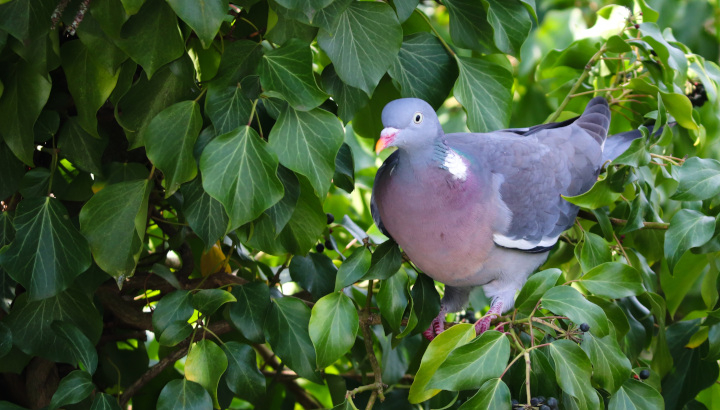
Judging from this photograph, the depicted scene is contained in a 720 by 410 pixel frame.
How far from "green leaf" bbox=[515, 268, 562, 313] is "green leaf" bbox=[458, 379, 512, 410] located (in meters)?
0.14

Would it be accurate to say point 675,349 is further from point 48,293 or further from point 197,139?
point 48,293

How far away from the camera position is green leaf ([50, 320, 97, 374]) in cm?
102

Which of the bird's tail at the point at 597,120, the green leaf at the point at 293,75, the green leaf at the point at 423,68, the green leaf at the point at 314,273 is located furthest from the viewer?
the bird's tail at the point at 597,120

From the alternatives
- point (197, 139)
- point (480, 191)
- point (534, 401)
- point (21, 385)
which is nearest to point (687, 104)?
point (480, 191)

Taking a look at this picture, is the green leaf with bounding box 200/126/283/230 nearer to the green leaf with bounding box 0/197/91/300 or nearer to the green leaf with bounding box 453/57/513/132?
the green leaf with bounding box 0/197/91/300

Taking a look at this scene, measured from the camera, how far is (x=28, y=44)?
901 millimetres

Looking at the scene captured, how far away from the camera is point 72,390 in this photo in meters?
0.97

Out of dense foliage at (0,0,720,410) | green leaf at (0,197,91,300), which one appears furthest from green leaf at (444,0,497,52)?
green leaf at (0,197,91,300)

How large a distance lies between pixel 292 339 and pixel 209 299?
0.14 m

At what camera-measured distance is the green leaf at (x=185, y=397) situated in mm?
958

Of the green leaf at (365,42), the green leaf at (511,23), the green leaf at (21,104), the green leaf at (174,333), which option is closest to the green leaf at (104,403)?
the green leaf at (174,333)

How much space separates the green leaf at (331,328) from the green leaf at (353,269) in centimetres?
3

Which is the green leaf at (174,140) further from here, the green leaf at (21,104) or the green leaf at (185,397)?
the green leaf at (185,397)

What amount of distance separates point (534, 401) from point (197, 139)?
57cm
